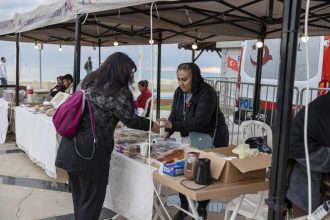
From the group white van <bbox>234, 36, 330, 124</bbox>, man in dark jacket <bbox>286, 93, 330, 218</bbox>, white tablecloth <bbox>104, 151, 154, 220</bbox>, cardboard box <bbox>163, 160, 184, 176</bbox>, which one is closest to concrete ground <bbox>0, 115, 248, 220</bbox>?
white tablecloth <bbox>104, 151, 154, 220</bbox>

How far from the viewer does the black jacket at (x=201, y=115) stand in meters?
3.10

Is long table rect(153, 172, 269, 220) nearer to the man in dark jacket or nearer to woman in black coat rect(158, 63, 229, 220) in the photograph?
the man in dark jacket

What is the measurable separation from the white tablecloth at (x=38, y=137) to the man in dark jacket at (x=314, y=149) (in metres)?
3.12

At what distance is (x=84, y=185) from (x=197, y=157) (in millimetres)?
918

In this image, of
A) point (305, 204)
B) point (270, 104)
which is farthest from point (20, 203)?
point (270, 104)

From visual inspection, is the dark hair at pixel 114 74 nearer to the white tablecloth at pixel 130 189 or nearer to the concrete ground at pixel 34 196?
the white tablecloth at pixel 130 189

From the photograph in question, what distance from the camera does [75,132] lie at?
2.60 meters

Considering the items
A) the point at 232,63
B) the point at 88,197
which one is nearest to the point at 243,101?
the point at 88,197

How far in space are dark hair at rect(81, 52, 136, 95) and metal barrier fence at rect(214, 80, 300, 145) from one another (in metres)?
3.45

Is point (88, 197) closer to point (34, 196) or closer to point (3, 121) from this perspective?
point (34, 196)

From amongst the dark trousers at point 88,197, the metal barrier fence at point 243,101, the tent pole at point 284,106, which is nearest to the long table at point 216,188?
the tent pole at point 284,106

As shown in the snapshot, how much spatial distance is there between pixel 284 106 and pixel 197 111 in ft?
4.76

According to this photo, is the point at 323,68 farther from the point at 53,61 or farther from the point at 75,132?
the point at 53,61

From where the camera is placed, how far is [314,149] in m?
1.72
